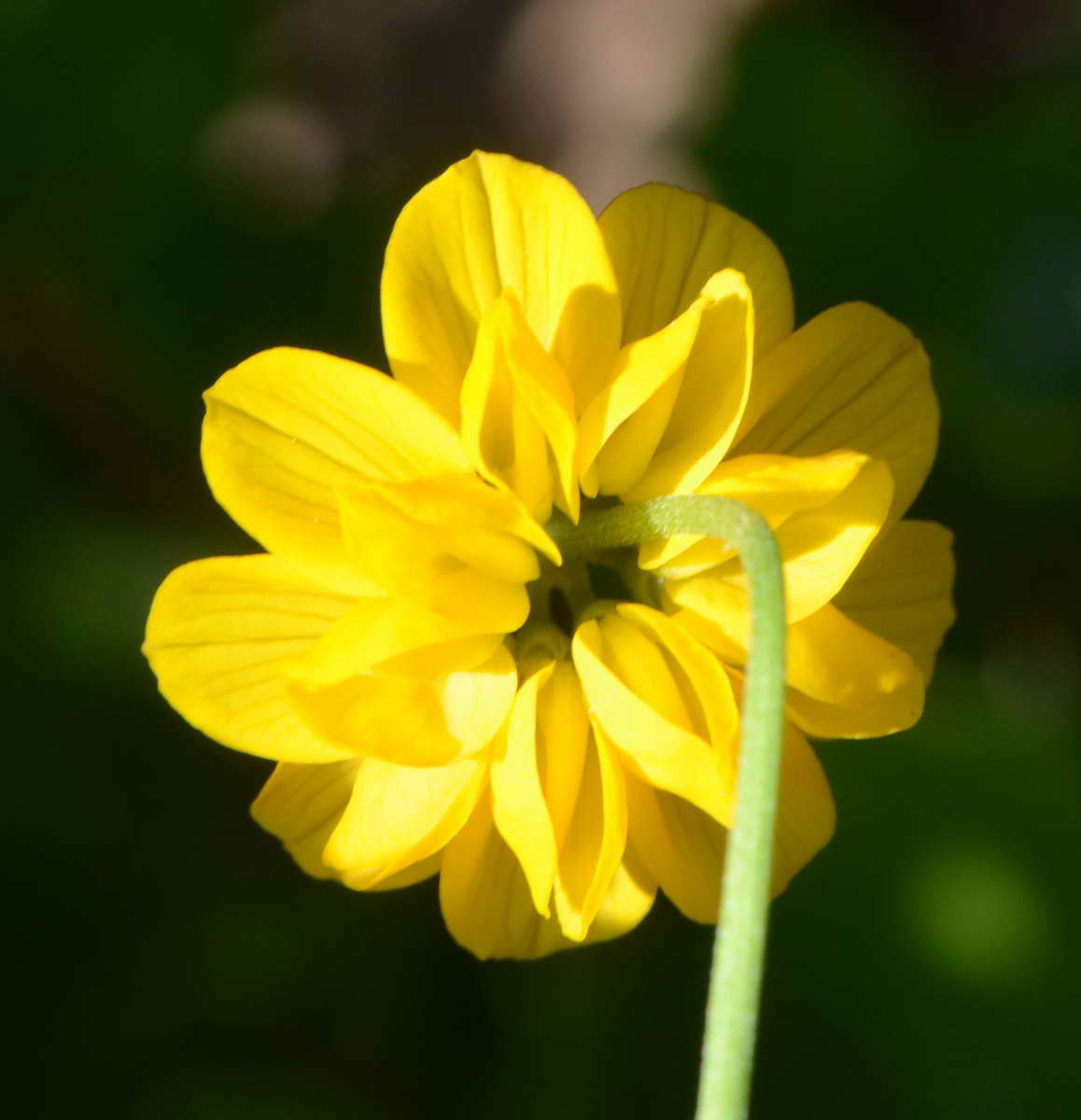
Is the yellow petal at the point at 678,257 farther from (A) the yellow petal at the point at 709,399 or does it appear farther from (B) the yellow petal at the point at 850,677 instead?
(B) the yellow petal at the point at 850,677

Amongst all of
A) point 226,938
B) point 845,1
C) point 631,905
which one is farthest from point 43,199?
point 631,905

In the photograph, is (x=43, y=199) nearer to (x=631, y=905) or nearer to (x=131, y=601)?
(x=131, y=601)

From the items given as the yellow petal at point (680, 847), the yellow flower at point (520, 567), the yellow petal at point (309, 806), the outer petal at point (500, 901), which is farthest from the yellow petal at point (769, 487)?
the yellow petal at point (309, 806)

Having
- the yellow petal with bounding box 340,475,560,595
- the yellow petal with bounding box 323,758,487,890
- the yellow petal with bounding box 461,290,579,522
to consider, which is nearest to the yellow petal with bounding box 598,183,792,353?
the yellow petal with bounding box 461,290,579,522

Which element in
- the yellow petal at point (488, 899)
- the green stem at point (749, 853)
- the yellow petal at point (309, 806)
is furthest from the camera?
the yellow petal at point (309, 806)

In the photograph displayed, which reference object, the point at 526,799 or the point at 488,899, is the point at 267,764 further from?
the point at 526,799

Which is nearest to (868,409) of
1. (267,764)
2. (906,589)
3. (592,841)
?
(906,589)
